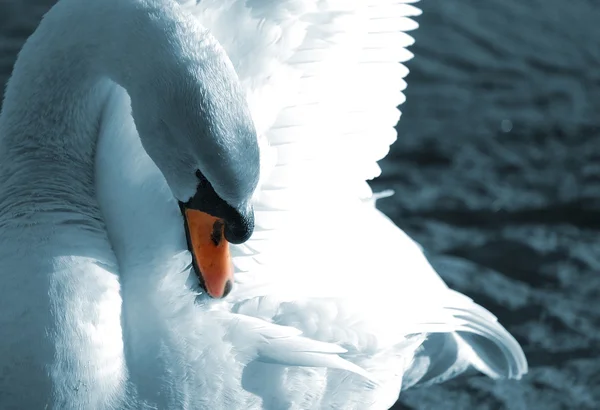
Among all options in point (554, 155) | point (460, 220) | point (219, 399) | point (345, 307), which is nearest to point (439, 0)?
point (554, 155)

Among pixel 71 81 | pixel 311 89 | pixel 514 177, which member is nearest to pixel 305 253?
pixel 311 89

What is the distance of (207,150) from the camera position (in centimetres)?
288

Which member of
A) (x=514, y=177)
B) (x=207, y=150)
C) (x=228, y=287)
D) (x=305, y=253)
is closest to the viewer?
(x=207, y=150)

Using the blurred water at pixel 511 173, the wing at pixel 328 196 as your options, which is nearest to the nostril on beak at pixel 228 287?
the wing at pixel 328 196

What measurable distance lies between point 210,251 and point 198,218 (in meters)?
0.11

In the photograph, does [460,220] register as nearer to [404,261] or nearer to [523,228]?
[523,228]

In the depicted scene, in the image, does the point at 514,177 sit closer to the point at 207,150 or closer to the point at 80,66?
the point at 80,66

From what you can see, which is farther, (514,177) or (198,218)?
(514,177)

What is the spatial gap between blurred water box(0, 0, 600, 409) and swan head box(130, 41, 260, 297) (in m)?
2.06

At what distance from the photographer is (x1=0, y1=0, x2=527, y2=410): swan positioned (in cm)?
303

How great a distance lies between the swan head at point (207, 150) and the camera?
9.33 ft

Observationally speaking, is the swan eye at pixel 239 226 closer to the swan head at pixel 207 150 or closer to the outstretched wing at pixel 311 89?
the swan head at pixel 207 150

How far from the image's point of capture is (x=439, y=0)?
23.0ft

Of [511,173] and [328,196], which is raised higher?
[328,196]
